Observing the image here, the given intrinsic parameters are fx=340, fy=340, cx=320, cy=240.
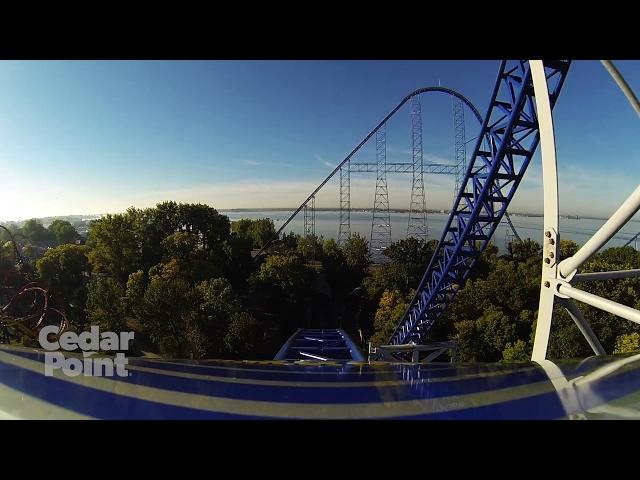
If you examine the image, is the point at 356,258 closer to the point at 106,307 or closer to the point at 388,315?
the point at 388,315

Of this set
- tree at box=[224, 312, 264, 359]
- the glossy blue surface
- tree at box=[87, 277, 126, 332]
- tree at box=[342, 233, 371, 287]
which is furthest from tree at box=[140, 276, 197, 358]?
tree at box=[342, 233, 371, 287]

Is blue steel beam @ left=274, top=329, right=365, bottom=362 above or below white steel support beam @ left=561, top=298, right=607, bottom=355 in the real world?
below

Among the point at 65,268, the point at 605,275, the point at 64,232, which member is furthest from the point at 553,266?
the point at 64,232

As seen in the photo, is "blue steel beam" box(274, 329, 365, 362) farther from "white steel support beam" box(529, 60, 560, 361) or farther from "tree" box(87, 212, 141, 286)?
"tree" box(87, 212, 141, 286)

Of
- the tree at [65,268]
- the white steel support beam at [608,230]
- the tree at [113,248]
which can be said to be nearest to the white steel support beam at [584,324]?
the white steel support beam at [608,230]

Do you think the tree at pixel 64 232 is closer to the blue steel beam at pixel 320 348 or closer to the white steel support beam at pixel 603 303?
the blue steel beam at pixel 320 348
